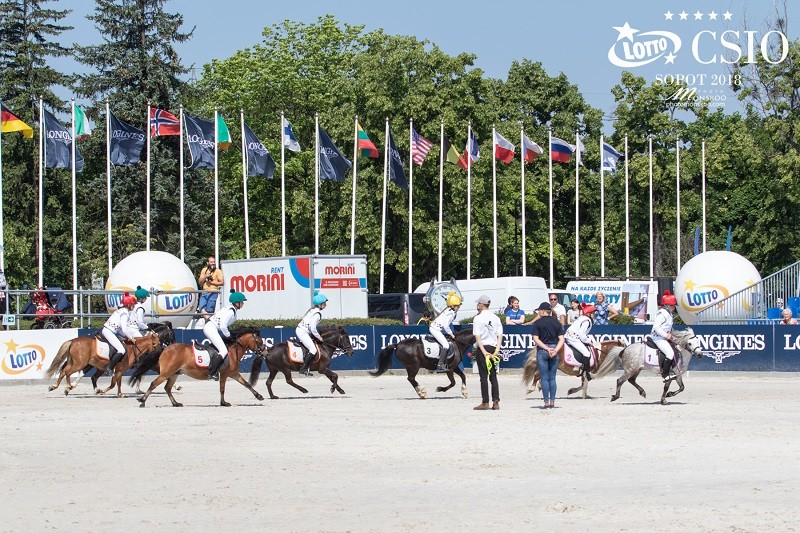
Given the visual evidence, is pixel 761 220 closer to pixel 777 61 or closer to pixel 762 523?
pixel 777 61

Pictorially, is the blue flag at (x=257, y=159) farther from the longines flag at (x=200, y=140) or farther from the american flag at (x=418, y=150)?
the american flag at (x=418, y=150)

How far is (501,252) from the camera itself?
6831cm

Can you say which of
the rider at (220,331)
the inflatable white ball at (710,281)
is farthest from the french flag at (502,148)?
the rider at (220,331)

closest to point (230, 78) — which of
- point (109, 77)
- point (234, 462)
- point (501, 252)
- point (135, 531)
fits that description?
point (109, 77)

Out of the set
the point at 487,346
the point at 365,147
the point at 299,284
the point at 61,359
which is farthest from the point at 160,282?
the point at 487,346

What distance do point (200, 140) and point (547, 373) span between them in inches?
1071

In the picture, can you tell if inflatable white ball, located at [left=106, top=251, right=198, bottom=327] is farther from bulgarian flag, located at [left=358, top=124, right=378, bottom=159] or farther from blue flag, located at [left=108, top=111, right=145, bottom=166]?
bulgarian flag, located at [left=358, top=124, right=378, bottom=159]

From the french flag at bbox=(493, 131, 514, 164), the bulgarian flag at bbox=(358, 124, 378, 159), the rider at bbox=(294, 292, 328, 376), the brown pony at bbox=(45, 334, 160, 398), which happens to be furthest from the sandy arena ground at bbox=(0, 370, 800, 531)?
the french flag at bbox=(493, 131, 514, 164)

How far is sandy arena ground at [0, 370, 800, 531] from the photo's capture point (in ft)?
37.4

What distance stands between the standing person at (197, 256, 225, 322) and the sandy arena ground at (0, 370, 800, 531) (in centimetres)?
1537

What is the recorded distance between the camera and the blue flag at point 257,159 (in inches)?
1902

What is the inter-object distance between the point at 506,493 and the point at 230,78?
62.0m

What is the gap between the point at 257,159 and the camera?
48.4 meters

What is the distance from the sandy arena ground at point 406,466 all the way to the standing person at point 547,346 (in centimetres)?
41
